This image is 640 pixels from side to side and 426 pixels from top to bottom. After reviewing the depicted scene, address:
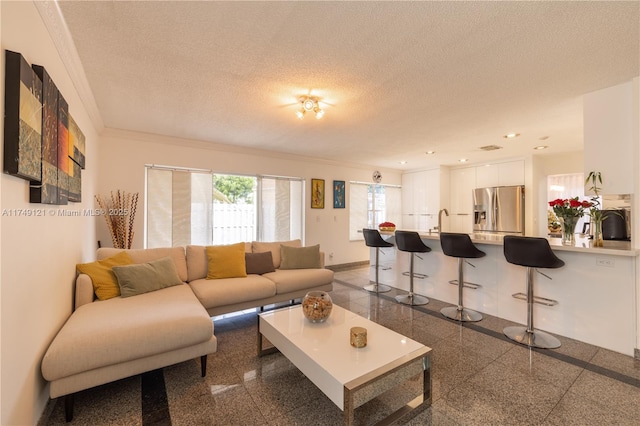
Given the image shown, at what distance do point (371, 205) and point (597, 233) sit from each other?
4381 millimetres

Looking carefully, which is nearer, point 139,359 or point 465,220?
point 139,359

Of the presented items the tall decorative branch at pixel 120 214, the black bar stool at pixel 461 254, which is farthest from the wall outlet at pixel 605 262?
the tall decorative branch at pixel 120 214

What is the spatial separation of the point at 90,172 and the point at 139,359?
2.51 meters

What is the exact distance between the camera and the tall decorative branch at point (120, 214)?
3.75m

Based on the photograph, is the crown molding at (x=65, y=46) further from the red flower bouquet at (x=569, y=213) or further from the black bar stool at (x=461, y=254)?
the red flower bouquet at (x=569, y=213)

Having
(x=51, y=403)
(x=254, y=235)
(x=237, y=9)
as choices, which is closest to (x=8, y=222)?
(x=51, y=403)

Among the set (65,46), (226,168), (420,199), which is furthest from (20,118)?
(420,199)

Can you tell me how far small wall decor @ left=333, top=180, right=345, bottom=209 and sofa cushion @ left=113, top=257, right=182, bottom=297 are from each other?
12.3 ft

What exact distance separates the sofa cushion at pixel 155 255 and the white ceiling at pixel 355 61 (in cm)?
162

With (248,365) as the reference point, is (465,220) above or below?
above

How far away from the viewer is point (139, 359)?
1.87 metres

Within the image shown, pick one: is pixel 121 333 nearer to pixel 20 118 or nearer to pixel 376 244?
pixel 20 118

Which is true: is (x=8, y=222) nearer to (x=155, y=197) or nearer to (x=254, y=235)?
(x=155, y=197)

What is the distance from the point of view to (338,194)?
20.2 feet
